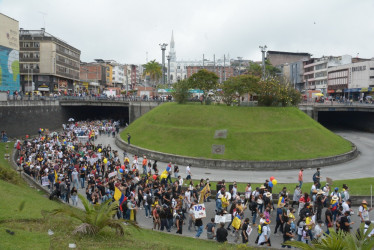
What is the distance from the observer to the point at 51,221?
43.1ft

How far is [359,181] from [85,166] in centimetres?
2094

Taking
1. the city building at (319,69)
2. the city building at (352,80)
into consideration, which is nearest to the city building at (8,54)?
the city building at (352,80)

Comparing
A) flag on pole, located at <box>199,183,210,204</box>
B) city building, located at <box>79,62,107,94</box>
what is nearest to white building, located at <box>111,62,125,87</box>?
city building, located at <box>79,62,107,94</box>

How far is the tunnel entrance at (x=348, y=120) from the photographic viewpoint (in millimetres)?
64525

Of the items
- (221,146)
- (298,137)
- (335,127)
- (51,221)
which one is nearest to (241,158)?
(221,146)

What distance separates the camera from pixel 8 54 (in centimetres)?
6250

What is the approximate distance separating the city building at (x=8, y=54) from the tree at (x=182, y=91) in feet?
97.5

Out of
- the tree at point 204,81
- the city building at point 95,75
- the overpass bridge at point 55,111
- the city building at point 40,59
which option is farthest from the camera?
the city building at point 95,75

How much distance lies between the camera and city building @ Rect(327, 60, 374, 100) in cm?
8059

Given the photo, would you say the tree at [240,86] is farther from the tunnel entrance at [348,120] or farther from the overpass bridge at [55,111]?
the tunnel entrance at [348,120]

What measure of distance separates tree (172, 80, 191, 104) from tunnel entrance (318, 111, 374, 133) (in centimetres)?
3213

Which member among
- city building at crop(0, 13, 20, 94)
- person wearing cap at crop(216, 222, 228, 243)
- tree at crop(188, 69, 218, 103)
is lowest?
person wearing cap at crop(216, 222, 228, 243)

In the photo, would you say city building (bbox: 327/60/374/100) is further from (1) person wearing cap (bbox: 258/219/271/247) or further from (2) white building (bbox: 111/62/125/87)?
(2) white building (bbox: 111/62/125/87)

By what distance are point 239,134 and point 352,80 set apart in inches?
2323
